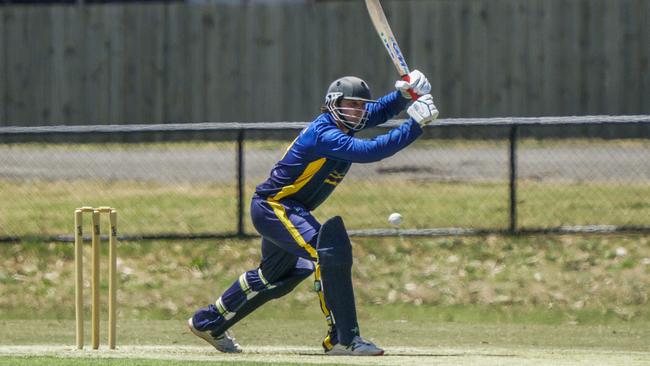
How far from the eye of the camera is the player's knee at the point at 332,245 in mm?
10102

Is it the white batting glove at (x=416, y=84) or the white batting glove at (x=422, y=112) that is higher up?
the white batting glove at (x=416, y=84)

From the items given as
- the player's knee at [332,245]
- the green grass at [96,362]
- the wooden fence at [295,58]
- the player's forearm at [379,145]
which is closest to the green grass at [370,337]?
the green grass at [96,362]

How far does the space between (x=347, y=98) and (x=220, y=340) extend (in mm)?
1991

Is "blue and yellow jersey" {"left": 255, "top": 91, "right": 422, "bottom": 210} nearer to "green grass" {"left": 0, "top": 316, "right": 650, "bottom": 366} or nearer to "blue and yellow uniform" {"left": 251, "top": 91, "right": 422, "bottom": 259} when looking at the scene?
"blue and yellow uniform" {"left": 251, "top": 91, "right": 422, "bottom": 259}

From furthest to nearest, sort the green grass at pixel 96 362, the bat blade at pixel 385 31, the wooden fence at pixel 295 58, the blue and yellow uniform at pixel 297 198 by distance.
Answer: the wooden fence at pixel 295 58 → the bat blade at pixel 385 31 → the blue and yellow uniform at pixel 297 198 → the green grass at pixel 96 362

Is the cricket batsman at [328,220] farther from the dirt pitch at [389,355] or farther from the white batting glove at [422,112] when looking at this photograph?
the dirt pitch at [389,355]

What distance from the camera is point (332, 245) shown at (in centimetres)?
1010

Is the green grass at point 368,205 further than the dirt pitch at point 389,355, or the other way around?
the green grass at point 368,205

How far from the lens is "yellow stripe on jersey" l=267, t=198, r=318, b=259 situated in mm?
10227

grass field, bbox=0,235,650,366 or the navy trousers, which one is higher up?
the navy trousers

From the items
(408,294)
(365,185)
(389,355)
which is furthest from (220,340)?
(365,185)

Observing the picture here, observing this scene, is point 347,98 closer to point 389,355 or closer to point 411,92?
point 411,92

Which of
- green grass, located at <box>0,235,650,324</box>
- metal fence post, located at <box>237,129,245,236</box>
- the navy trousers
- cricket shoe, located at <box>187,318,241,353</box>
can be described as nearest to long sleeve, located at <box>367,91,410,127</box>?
the navy trousers

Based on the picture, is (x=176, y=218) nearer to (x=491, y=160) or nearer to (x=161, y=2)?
(x=491, y=160)
